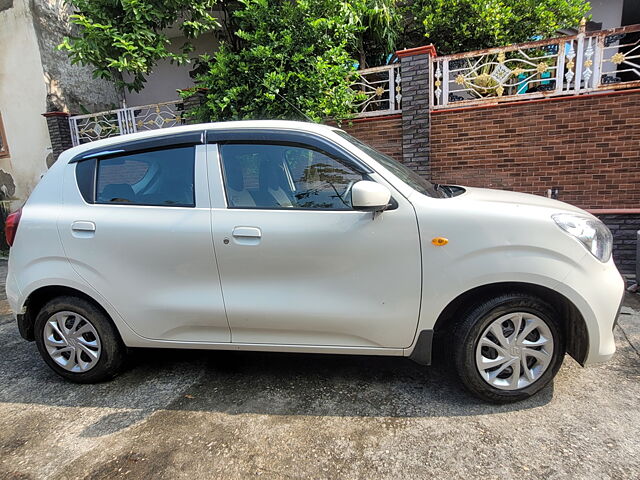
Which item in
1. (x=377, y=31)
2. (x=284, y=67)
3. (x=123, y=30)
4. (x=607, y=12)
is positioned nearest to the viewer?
(x=284, y=67)

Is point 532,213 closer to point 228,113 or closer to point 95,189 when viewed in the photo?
point 95,189

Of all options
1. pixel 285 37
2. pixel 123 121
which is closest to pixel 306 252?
pixel 285 37

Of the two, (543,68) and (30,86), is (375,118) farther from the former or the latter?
(30,86)

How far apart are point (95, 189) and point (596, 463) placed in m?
3.48

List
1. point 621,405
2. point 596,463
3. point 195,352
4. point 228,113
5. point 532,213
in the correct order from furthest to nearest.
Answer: point 228,113 < point 195,352 < point 621,405 < point 532,213 < point 596,463

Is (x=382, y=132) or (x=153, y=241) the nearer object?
(x=153, y=241)

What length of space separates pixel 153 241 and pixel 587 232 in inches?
106

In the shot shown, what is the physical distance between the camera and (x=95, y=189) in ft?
9.43

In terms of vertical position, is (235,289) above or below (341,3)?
below

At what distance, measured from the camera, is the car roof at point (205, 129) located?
2652 millimetres

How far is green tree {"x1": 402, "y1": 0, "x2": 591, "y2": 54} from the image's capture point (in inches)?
257

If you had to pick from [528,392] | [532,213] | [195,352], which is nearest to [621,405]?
[528,392]

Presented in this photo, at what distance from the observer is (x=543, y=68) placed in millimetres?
5281

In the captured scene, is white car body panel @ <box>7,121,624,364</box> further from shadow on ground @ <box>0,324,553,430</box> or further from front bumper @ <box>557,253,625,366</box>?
A: shadow on ground @ <box>0,324,553,430</box>
